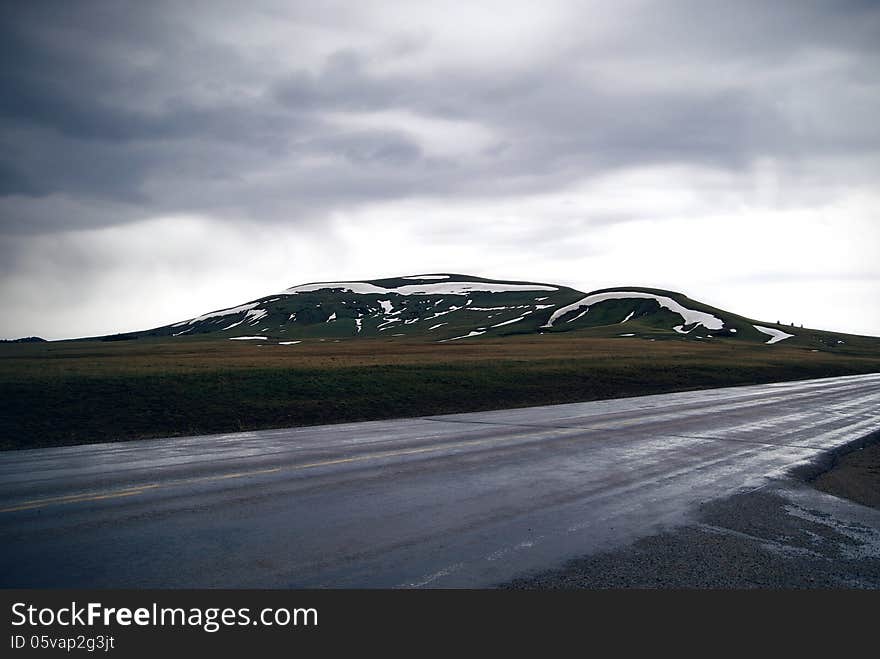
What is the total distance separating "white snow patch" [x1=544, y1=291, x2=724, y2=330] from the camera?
5397 inches

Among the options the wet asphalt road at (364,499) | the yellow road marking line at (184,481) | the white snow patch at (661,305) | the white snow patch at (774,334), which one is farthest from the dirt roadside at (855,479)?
the white snow patch at (661,305)

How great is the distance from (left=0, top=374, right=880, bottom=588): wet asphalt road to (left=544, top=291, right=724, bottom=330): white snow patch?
4960 inches

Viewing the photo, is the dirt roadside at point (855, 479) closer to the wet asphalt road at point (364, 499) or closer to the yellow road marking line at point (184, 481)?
the wet asphalt road at point (364, 499)

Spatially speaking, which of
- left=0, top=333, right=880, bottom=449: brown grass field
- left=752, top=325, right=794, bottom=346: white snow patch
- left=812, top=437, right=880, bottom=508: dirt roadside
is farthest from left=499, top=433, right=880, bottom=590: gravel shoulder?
left=752, top=325, right=794, bottom=346: white snow patch

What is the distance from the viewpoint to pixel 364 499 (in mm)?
9891

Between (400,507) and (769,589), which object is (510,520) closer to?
(400,507)

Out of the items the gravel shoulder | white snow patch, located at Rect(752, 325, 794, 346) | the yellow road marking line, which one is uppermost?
white snow patch, located at Rect(752, 325, 794, 346)

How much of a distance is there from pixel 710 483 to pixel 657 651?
6.85 m

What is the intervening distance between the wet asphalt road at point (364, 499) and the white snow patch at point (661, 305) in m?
126

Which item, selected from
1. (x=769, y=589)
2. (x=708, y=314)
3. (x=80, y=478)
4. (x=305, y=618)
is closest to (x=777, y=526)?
(x=769, y=589)

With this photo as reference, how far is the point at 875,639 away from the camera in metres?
5.42

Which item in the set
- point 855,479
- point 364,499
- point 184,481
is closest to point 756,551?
point 364,499

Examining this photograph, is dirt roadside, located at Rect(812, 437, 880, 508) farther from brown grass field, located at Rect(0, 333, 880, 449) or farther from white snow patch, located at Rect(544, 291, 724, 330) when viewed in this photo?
white snow patch, located at Rect(544, 291, 724, 330)

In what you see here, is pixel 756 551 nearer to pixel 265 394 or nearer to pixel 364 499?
pixel 364 499
